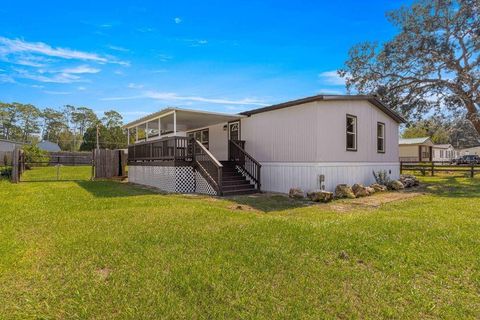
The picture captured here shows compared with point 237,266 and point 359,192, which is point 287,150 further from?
point 237,266

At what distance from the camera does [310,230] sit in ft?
16.7

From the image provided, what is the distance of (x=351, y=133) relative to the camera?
11.4 meters

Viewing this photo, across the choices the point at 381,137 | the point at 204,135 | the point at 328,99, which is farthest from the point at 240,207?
the point at 204,135

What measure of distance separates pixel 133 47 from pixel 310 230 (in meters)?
11.6

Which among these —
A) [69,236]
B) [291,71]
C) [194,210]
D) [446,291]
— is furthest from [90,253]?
[291,71]

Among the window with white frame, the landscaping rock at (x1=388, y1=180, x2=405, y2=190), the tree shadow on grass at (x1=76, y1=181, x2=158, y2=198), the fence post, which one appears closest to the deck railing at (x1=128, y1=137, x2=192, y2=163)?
the tree shadow on grass at (x1=76, y1=181, x2=158, y2=198)

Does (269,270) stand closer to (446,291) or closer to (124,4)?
(446,291)

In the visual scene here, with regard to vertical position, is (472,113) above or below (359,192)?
above

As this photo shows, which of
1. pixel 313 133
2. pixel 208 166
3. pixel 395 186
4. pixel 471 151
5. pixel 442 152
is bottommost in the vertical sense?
pixel 395 186

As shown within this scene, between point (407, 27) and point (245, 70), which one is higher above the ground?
point (407, 27)

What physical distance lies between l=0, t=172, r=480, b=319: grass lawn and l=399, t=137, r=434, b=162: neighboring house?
35355 millimetres

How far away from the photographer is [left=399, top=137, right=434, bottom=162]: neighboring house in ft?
121

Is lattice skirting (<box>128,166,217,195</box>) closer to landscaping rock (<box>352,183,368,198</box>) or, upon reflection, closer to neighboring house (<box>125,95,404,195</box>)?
neighboring house (<box>125,95,404,195</box>)

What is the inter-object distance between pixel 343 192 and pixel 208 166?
4.99 metres
